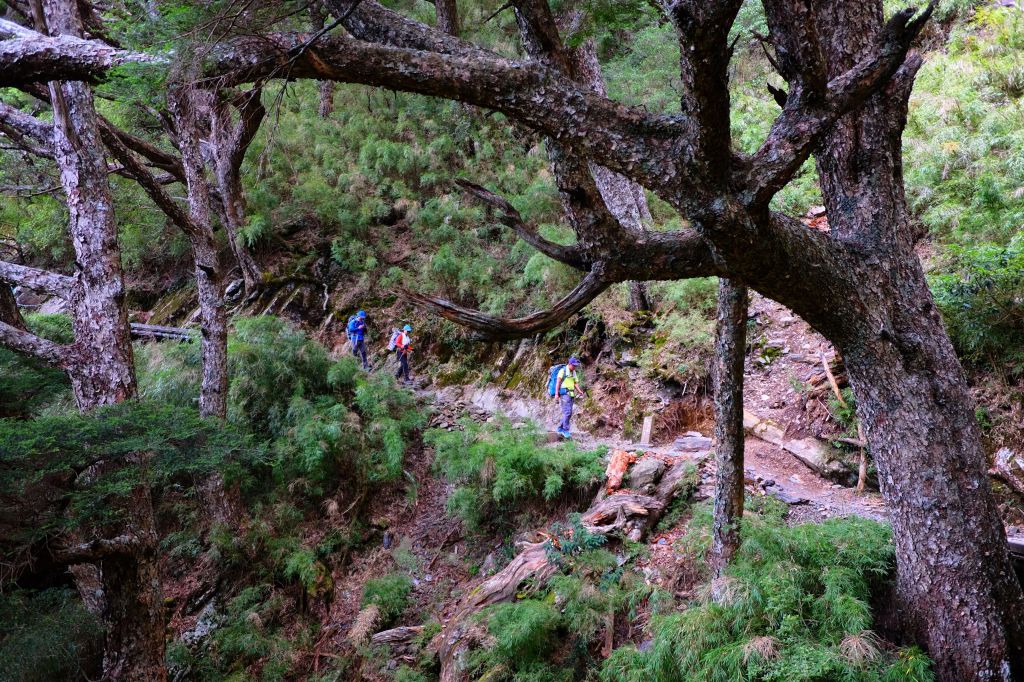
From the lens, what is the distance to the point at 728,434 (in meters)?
4.77

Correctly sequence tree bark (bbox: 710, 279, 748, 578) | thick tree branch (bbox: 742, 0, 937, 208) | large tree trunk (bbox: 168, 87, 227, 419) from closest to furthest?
thick tree branch (bbox: 742, 0, 937, 208), tree bark (bbox: 710, 279, 748, 578), large tree trunk (bbox: 168, 87, 227, 419)

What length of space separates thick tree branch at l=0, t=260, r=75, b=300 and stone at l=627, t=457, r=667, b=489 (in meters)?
7.10

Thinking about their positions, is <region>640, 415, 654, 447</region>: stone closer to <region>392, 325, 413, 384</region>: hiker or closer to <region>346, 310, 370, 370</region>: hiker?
<region>392, 325, 413, 384</region>: hiker

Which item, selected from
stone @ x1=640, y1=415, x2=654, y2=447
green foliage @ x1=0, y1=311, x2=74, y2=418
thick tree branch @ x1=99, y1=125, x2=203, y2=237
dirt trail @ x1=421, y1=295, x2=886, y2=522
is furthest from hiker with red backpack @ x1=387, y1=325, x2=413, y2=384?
green foliage @ x1=0, y1=311, x2=74, y2=418

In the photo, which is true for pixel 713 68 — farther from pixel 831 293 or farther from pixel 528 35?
pixel 831 293

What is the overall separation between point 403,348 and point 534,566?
261 inches

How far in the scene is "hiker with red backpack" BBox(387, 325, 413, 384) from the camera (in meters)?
12.2

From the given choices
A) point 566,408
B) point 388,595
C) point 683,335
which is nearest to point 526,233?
point 566,408

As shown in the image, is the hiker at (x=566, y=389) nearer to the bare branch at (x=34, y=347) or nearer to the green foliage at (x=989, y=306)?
the green foliage at (x=989, y=306)

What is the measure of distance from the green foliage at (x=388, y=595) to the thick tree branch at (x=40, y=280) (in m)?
5.44

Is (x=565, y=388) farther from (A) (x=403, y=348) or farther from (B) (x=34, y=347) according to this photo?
(B) (x=34, y=347)

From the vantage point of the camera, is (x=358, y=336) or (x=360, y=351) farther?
(x=360, y=351)

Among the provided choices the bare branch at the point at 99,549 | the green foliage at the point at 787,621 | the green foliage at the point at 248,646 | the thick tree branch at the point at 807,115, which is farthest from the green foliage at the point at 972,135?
the green foliage at the point at 248,646

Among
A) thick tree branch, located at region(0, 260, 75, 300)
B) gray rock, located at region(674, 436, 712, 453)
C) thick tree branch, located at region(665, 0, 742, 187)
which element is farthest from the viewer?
gray rock, located at region(674, 436, 712, 453)
